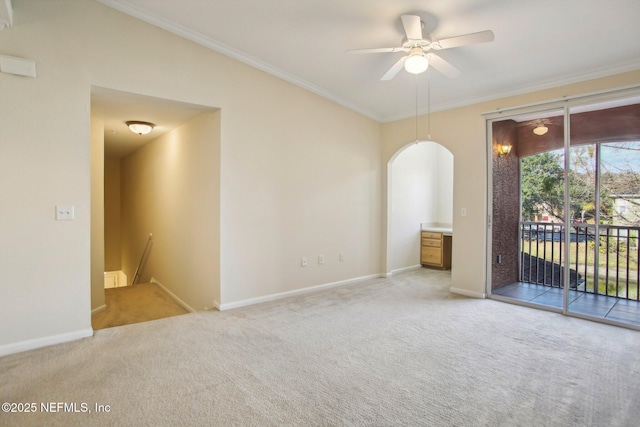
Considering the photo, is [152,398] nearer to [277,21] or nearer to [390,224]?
[277,21]

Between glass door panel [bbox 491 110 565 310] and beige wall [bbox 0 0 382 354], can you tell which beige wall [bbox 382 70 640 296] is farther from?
beige wall [bbox 0 0 382 354]

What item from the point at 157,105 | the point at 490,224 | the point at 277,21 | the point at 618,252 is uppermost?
the point at 277,21

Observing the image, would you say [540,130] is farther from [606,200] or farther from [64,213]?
[64,213]

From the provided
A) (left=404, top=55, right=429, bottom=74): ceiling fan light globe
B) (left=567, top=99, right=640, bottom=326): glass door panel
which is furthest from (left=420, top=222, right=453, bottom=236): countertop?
(left=404, top=55, right=429, bottom=74): ceiling fan light globe

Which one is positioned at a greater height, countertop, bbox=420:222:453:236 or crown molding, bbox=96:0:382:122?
crown molding, bbox=96:0:382:122

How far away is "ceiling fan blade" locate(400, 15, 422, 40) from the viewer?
242cm

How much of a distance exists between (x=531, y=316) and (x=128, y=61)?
506 centimetres

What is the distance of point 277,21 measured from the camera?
3.10 m

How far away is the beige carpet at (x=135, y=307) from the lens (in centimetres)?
425

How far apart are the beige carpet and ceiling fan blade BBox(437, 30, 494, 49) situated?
458cm

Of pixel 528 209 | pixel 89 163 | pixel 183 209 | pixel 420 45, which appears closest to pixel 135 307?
pixel 183 209

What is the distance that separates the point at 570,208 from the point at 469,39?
8.42 ft

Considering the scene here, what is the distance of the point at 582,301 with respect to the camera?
4141 millimetres

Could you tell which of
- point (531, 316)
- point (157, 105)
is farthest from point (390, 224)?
point (157, 105)
